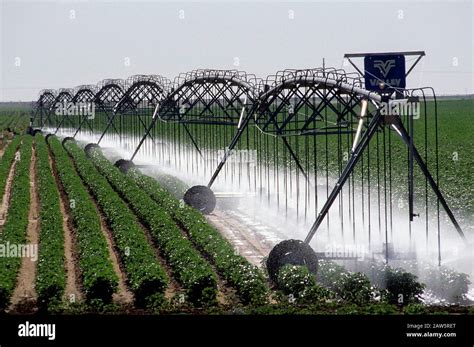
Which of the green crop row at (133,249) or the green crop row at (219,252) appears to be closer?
the green crop row at (219,252)

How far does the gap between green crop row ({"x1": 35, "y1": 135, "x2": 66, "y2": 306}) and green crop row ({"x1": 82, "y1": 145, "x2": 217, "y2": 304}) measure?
258 centimetres

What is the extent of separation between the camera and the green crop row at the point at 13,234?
16141mm

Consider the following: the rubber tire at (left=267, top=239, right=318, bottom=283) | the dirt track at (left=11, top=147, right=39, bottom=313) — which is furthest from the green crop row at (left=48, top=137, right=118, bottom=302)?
the rubber tire at (left=267, top=239, right=318, bottom=283)

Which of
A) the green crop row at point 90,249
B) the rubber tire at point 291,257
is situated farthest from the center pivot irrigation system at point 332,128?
the green crop row at point 90,249

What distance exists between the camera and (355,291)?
1462 centimetres

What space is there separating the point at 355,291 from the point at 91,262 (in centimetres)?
627

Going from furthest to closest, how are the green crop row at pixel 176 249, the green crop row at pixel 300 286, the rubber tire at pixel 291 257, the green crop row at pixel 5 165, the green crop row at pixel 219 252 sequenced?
the green crop row at pixel 5 165, the rubber tire at pixel 291 257, the green crop row at pixel 176 249, the green crop row at pixel 219 252, the green crop row at pixel 300 286

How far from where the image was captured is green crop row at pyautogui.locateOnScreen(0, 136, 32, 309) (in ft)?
53.0

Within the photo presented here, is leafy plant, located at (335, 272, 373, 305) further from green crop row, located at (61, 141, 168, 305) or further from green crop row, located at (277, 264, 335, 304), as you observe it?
green crop row, located at (61, 141, 168, 305)

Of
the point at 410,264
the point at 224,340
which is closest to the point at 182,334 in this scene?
the point at 224,340

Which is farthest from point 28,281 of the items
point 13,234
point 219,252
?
point 219,252

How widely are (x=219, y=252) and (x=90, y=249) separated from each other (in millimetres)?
3234

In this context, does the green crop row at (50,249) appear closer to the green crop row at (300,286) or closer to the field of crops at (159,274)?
the field of crops at (159,274)

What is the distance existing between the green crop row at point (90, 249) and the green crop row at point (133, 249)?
1.51ft
